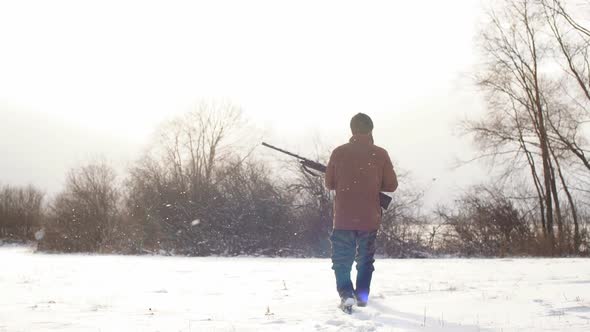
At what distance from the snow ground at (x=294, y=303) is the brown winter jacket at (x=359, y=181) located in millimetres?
876

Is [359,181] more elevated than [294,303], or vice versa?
[359,181]

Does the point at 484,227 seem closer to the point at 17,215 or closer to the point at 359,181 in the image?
the point at 359,181

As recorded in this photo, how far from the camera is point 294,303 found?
5230 millimetres

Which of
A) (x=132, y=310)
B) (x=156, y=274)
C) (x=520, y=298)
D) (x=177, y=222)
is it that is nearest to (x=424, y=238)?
(x=177, y=222)

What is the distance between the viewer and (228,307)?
505 centimetres

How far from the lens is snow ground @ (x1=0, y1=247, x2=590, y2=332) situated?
400 cm

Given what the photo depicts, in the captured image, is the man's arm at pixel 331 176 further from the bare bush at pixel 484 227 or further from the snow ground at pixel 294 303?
the bare bush at pixel 484 227

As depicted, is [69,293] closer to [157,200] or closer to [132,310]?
[132,310]

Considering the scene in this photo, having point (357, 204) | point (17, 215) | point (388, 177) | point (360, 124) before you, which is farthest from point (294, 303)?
point (17, 215)

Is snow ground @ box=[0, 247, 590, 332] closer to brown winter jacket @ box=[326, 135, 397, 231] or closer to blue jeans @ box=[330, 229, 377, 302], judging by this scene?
blue jeans @ box=[330, 229, 377, 302]

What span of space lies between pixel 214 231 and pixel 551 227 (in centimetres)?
1346

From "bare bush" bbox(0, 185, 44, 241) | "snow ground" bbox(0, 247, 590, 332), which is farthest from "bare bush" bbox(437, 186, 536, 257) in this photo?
"bare bush" bbox(0, 185, 44, 241)

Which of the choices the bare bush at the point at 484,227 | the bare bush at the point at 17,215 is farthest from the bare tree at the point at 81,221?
the bare bush at the point at 17,215

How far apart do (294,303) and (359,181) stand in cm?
147
